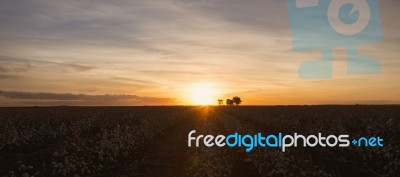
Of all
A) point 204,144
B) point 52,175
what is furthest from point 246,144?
point 52,175

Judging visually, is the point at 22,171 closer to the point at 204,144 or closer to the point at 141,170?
the point at 141,170

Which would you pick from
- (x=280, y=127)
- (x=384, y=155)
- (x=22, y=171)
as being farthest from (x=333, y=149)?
(x=22, y=171)

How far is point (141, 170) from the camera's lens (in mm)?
14141

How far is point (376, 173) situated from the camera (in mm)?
13695

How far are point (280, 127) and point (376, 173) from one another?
47.2ft

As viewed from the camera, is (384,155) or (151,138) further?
(151,138)

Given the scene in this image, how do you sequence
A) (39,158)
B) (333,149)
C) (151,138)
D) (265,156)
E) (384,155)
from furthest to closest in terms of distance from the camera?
(151,138), (333,149), (39,158), (384,155), (265,156)

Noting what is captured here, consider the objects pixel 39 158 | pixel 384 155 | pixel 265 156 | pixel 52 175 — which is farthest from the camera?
pixel 39 158
